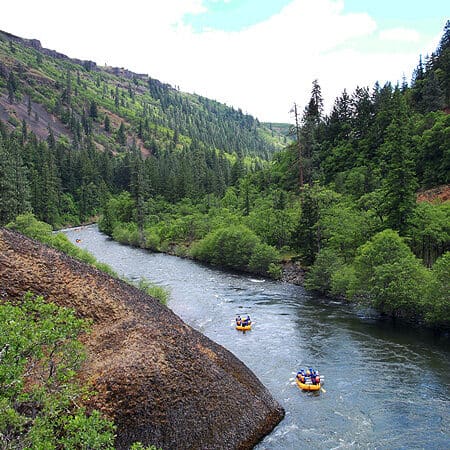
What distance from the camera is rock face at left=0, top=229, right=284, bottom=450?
17.8 meters

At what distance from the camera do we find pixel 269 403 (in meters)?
23.4

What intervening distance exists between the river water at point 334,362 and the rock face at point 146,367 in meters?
2.62

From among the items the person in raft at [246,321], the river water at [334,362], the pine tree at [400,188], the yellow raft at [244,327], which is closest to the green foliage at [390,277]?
the river water at [334,362]

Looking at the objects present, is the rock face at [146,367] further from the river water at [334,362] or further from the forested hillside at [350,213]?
the forested hillside at [350,213]

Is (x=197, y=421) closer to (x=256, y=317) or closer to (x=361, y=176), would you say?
(x=256, y=317)

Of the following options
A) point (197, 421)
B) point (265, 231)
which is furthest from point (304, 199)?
point (197, 421)

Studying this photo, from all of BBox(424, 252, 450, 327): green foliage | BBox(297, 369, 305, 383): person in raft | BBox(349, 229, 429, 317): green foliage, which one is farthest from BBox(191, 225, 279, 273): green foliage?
BBox(297, 369, 305, 383): person in raft

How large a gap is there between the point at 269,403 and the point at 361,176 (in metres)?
58.0

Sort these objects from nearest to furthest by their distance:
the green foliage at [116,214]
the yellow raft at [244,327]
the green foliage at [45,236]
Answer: the yellow raft at [244,327]
the green foliage at [45,236]
the green foliage at [116,214]

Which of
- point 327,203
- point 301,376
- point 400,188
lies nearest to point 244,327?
point 301,376

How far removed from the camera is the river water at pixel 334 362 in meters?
22.5

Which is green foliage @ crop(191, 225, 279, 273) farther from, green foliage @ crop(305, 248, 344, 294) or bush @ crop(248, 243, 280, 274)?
green foliage @ crop(305, 248, 344, 294)

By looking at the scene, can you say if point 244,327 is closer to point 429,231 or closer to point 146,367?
point 146,367

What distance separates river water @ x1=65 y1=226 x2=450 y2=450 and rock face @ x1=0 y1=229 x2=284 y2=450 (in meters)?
2.62
